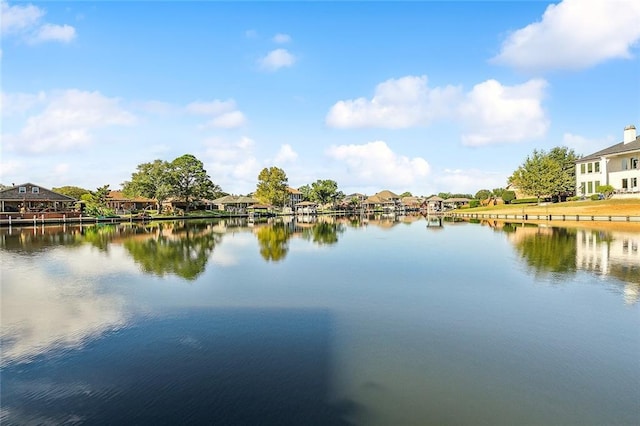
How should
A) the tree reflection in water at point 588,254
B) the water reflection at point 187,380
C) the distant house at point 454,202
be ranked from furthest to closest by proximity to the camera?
1. the distant house at point 454,202
2. the tree reflection in water at point 588,254
3. the water reflection at point 187,380

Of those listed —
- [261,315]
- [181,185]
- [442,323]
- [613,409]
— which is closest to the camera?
[613,409]

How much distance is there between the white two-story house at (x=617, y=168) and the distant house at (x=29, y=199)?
3312 inches

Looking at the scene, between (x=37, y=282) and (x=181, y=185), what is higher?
(x=181, y=185)

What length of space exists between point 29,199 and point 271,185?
5202 cm

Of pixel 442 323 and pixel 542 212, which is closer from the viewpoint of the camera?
pixel 442 323

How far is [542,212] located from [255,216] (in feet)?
186

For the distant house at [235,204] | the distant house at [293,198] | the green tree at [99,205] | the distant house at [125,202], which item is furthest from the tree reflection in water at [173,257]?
the distant house at [293,198]

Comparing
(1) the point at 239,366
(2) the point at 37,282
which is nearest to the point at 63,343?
(1) the point at 239,366

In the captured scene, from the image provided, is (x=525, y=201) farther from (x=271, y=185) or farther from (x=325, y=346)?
(x=325, y=346)

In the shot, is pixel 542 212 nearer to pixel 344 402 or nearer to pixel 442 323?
pixel 442 323

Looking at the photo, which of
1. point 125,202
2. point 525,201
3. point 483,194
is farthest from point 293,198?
point 525,201

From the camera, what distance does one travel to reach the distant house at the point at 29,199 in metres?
61.1

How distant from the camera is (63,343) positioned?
348 inches

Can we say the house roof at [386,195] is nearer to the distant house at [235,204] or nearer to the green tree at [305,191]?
the green tree at [305,191]
